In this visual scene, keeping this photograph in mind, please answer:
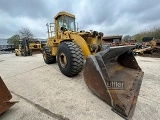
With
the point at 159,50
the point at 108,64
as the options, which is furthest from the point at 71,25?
the point at 159,50

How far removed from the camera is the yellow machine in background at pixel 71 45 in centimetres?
300

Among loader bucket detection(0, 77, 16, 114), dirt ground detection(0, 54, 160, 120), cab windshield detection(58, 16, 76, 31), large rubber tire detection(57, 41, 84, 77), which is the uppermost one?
cab windshield detection(58, 16, 76, 31)

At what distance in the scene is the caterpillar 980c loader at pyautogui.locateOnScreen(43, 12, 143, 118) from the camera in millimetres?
1778

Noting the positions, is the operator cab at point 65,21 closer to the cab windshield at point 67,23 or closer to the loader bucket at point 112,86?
the cab windshield at point 67,23

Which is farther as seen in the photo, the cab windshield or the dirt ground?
the cab windshield

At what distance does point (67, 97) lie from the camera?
2.27 meters

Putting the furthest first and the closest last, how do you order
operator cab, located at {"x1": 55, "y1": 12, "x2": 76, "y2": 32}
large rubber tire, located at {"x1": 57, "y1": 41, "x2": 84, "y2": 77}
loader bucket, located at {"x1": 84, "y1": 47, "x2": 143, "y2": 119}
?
operator cab, located at {"x1": 55, "y1": 12, "x2": 76, "y2": 32} < large rubber tire, located at {"x1": 57, "y1": 41, "x2": 84, "y2": 77} < loader bucket, located at {"x1": 84, "y1": 47, "x2": 143, "y2": 119}

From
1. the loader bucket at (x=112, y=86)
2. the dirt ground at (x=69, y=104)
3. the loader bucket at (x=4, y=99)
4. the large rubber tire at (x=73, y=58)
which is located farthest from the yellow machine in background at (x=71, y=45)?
the loader bucket at (x=4, y=99)

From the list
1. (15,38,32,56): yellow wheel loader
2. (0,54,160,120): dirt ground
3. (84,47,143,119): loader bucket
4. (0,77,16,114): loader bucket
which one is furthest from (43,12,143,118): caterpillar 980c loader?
(15,38,32,56): yellow wheel loader

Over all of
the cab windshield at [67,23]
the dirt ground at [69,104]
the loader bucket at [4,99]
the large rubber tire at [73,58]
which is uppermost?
the cab windshield at [67,23]

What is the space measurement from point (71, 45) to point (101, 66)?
4.74 ft

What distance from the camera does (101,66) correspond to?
1887mm

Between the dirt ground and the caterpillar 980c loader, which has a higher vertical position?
the caterpillar 980c loader

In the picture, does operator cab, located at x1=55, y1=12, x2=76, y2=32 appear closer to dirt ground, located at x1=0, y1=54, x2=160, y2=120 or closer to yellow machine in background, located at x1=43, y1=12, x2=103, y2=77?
yellow machine in background, located at x1=43, y1=12, x2=103, y2=77
